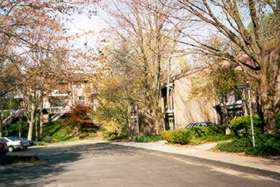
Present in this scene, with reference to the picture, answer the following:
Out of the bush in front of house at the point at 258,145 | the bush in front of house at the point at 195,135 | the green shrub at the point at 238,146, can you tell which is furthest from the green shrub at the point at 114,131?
the green shrub at the point at 238,146

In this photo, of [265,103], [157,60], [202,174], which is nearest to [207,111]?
[157,60]

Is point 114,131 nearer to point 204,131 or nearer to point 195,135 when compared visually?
point 204,131

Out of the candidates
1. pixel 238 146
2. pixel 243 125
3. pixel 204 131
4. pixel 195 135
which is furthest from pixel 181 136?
pixel 238 146

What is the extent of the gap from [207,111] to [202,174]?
3581 centimetres

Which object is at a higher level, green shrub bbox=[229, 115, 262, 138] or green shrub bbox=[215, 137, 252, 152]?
green shrub bbox=[229, 115, 262, 138]

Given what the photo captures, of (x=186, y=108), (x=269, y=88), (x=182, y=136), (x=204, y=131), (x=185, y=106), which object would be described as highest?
(x=185, y=106)

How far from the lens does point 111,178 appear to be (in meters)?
14.3

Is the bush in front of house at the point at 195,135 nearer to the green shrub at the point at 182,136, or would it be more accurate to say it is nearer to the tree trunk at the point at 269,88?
the green shrub at the point at 182,136

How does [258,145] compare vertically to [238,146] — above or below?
above

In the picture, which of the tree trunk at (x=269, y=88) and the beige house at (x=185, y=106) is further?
the beige house at (x=185, y=106)

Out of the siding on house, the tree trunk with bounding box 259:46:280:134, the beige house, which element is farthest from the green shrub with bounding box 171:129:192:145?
the siding on house

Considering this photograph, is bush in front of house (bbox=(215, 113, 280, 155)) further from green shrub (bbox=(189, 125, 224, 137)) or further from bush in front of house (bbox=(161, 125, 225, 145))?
green shrub (bbox=(189, 125, 224, 137))

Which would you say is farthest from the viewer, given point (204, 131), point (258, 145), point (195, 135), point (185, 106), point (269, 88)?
point (185, 106)

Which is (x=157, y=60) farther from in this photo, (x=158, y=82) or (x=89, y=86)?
(x=89, y=86)
